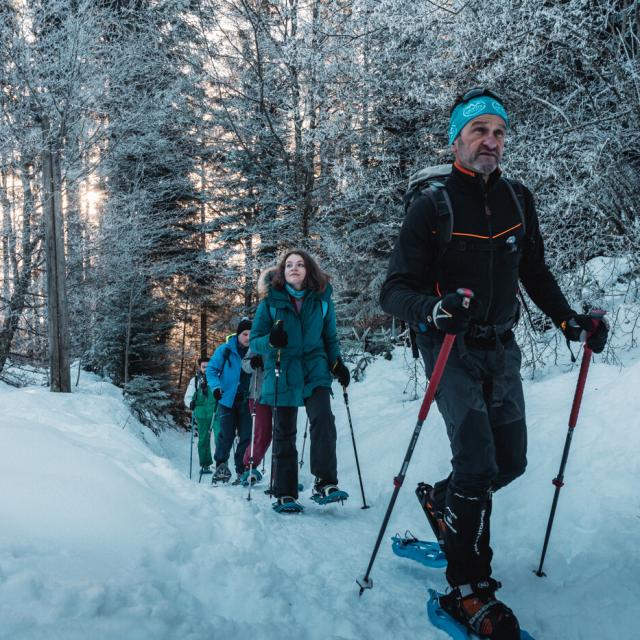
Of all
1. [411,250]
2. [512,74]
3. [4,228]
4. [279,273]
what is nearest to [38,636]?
[411,250]

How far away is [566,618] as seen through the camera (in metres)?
2.59

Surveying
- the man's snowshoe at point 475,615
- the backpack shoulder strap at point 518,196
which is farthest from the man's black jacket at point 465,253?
the man's snowshoe at point 475,615

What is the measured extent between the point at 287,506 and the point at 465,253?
289 centimetres

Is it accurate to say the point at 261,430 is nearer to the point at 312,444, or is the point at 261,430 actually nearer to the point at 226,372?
the point at 312,444

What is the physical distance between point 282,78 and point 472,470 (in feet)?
A: 45.3

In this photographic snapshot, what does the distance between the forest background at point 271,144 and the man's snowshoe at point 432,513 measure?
3.39m

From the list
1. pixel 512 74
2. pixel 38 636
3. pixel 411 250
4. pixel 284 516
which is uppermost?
pixel 512 74

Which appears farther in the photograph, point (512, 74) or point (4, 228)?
point (4, 228)

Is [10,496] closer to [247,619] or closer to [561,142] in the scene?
[247,619]

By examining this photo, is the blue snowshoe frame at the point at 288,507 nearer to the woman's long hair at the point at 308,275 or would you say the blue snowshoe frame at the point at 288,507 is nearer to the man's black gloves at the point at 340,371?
the man's black gloves at the point at 340,371

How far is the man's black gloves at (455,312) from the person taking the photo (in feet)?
7.77

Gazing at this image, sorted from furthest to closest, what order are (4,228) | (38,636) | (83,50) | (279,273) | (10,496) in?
(4,228) → (83,50) → (279,273) → (10,496) → (38,636)

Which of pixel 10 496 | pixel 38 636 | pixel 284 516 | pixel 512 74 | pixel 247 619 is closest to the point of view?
pixel 38 636

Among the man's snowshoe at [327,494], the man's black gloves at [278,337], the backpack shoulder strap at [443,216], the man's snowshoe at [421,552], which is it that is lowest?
the man's snowshoe at [327,494]
